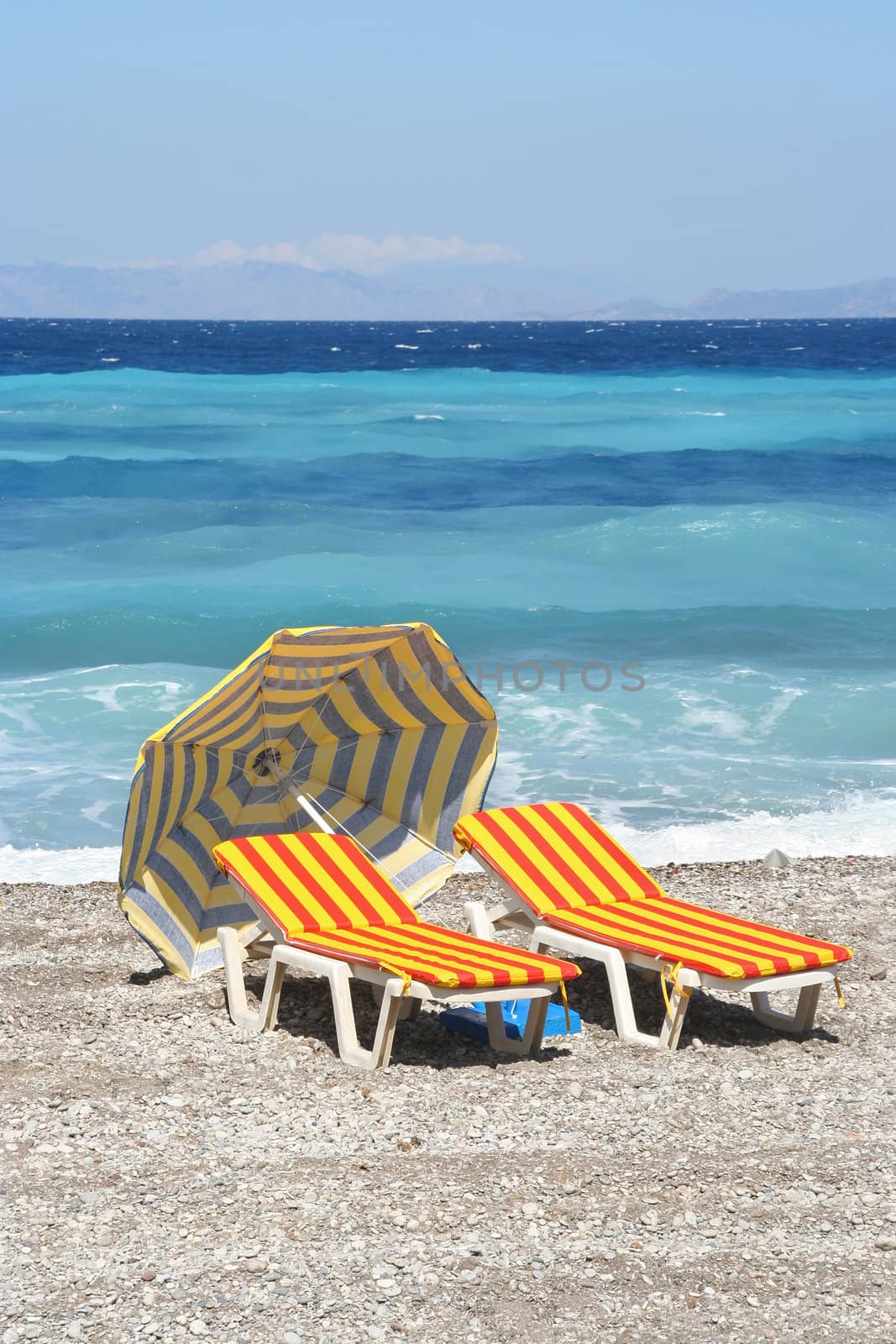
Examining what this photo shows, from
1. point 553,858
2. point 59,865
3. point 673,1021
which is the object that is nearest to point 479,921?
point 553,858

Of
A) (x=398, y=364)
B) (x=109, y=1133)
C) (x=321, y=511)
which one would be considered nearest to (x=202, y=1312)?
(x=109, y=1133)

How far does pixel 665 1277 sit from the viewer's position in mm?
3721

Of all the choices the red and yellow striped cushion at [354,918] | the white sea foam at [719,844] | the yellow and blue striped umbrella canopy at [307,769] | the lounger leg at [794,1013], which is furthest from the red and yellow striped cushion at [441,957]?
the white sea foam at [719,844]

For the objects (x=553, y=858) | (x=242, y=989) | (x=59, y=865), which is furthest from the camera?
(x=59, y=865)

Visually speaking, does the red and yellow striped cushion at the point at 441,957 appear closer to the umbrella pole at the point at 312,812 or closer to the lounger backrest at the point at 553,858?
the lounger backrest at the point at 553,858

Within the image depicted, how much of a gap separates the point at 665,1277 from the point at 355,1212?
900 millimetres

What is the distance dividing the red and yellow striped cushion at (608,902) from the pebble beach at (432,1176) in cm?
38

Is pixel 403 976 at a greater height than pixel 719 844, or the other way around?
pixel 403 976

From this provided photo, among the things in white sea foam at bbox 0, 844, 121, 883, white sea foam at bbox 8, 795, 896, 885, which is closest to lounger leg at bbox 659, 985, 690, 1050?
white sea foam at bbox 8, 795, 896, 885

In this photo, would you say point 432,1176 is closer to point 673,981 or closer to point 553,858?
point 673,981

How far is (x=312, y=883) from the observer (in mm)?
5668

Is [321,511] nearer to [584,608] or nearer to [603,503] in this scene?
[603,503]

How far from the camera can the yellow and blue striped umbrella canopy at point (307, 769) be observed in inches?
227

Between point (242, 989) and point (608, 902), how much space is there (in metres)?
1.56
